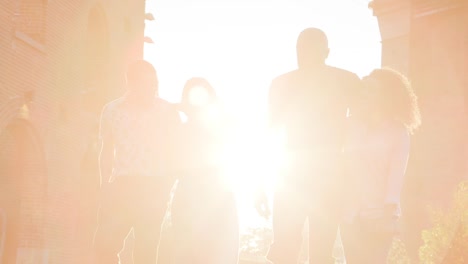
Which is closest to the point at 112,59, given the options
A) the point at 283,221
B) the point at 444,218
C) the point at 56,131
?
the point at 56,131

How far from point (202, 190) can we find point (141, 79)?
1.15 meters

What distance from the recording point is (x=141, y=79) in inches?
264

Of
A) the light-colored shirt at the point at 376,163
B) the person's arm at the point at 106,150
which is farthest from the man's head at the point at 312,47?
the person's arm at the point at 106,150

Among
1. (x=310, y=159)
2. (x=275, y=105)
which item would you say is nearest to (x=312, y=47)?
(x=275, y=105)

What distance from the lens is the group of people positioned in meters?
6.12

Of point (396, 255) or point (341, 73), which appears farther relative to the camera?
point (396, 255)

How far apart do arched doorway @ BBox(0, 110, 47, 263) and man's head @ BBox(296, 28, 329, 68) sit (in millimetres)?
10087

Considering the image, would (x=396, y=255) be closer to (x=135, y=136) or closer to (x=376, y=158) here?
(x=376, y=158)

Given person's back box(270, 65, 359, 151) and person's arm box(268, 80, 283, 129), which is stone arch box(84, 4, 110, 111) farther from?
person's back box(270, 65, 359, 151)

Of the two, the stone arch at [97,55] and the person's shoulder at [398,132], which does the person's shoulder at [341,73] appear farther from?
the stone arch at [97,55]

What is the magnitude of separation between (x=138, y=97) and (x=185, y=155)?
0.73 metres

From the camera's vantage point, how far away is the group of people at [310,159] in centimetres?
612

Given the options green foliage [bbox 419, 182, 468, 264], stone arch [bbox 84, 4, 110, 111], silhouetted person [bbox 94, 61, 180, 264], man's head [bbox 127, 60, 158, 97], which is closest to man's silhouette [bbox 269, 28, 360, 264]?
silhouetted person [bbox 94, 61, 180, 264]

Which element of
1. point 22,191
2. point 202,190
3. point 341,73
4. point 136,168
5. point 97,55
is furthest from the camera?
point 97,55
